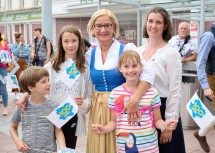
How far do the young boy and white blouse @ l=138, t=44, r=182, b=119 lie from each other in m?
0.87

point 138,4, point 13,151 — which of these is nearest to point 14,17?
point 138,4

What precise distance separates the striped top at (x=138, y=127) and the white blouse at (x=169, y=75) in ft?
0.69

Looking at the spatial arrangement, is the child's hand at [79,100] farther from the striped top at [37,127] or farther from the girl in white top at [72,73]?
the striped top at [37,127]

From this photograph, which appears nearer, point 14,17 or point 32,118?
point 32,118

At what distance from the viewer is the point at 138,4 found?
24.7 ft

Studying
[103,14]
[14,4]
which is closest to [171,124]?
[103,14]

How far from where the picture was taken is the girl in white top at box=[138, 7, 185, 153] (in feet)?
8.57

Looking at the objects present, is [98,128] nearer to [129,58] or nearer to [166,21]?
[129,58]

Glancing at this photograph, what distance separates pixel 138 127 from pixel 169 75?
1.70ft

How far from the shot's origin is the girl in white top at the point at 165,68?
2611mm

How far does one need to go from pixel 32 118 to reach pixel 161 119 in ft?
3.32

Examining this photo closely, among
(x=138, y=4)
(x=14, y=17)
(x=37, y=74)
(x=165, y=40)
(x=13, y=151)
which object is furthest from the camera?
(x=14, y=17)

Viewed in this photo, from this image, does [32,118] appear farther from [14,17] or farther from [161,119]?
[14,17]

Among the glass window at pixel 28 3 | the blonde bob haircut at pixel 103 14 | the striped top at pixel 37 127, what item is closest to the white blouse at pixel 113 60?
the blonde bob haircut at pixel 103 14
